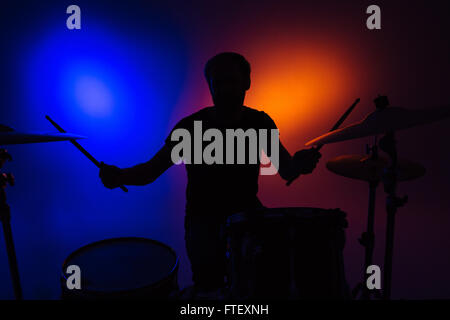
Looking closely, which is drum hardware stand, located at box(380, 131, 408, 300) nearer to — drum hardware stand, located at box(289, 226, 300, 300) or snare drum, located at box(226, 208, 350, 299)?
snare drum, located at box(226, 208, 350, 299)

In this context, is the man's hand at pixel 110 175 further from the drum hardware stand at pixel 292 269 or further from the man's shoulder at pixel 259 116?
the drum hardware stand at pixel 292 269

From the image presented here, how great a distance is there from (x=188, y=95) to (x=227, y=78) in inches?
18.6

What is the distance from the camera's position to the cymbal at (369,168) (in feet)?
3.86

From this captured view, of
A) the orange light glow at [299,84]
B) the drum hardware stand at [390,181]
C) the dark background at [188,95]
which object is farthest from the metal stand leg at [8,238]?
the drum hardware stand at [390,181]

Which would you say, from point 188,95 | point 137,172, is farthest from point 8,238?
point 188,95

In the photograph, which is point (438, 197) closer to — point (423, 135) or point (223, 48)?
point (423, 135)

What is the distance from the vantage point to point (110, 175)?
1256mm

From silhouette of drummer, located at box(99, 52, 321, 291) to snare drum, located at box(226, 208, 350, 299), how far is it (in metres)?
0.28

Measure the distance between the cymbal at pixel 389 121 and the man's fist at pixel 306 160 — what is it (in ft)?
0.57

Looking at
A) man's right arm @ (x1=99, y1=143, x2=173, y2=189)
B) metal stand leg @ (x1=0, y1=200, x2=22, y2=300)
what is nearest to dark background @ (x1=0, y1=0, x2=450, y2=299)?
man's right arm @ (x1=99, y1=143, x2=173, y2=189)

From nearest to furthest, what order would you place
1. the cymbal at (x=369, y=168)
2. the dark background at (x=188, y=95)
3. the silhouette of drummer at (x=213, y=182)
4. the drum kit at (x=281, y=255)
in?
the drum kit at (x=281, y=255)
the cymbal at (x=369, y=168)
the silhouette of drummer at (x=213, y=182)
the dark background at (x=188, y=95)

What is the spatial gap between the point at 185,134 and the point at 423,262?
1.68m
